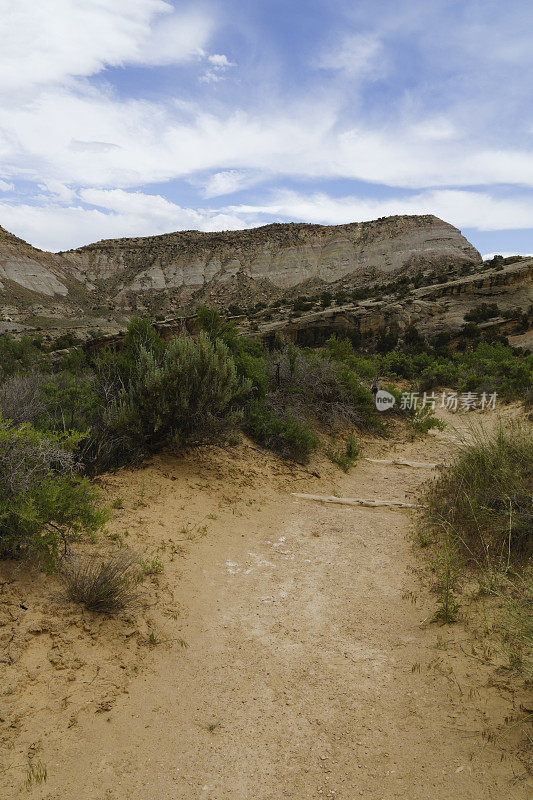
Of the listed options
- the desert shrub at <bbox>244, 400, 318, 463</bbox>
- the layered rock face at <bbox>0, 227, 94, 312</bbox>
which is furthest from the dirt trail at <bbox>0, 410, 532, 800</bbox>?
the layered rock face at <bbox>0, 227, 94, 312</bbox>

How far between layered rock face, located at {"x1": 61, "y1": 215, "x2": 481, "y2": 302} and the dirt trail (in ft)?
185

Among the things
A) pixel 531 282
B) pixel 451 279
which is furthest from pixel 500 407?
pixel 451 279

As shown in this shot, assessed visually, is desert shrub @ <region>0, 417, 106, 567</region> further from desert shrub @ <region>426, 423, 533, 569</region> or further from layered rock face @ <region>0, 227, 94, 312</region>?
layered rock face @ <region>0, 227, 94, 312</region>

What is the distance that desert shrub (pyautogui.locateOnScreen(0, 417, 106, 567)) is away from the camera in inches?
125

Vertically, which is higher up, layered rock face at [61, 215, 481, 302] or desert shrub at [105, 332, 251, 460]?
layered rock face at [61, 215, 481, 302]

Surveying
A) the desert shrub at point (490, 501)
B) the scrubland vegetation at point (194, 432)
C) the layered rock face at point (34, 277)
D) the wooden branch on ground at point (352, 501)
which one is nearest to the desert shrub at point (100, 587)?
the scrubland vegetation at point (194, 432)

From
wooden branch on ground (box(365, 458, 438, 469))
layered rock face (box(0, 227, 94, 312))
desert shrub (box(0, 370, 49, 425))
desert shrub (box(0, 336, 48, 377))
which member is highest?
layered rock face (box(0, 227, 94, 312))

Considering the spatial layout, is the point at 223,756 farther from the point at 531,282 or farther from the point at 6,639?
the point at 531,282

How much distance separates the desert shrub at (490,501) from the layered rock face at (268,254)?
5422 centimetres

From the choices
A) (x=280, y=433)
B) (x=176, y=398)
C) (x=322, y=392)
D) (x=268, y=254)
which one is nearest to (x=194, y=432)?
(x=176, y=398)

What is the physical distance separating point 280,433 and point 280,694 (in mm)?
5341

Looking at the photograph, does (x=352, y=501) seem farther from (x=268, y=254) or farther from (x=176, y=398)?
(x=268, y=254)

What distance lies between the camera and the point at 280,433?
26.0ft

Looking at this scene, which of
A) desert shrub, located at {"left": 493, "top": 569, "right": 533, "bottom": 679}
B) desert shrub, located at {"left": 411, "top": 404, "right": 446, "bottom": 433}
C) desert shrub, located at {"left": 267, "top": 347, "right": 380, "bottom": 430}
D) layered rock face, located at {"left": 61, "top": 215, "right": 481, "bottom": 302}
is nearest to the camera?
desert shrub, located at {"left": 493, "top": 569, "right": 533, "bottom": 679}
